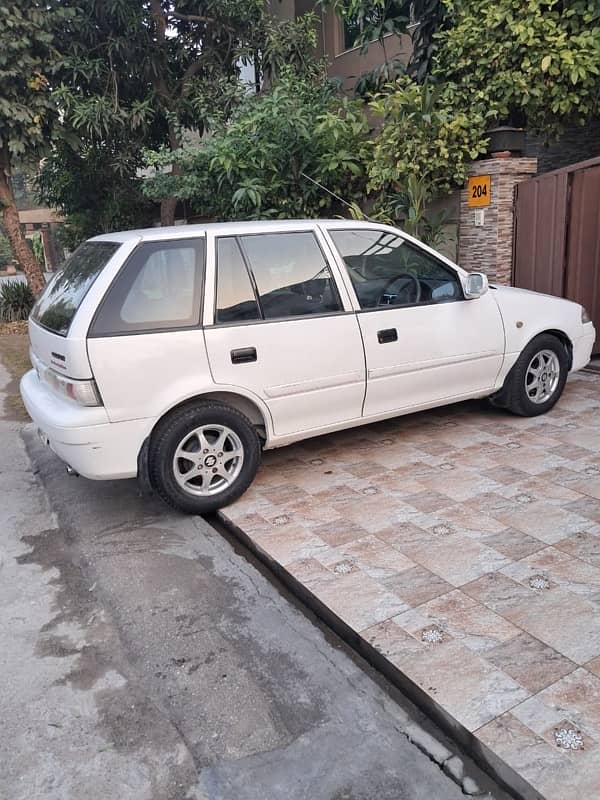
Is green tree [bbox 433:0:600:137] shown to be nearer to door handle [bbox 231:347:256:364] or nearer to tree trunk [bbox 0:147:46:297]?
door handle [bbox 231:347:256:364]

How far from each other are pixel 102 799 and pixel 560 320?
4.71 meters

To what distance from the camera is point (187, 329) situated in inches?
155

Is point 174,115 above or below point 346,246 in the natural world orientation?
above

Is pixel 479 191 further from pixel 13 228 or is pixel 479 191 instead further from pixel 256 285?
pixel 13 228

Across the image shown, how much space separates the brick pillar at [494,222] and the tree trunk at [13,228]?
303 inches

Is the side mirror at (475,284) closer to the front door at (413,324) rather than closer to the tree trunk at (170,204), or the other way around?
the front door at (413,324)

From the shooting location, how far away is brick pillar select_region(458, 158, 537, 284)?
23.6ft

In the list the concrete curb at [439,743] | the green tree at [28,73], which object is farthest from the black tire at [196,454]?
the green tree at [28,73]

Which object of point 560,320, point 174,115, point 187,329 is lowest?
point 560,320

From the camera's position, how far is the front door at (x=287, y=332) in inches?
161

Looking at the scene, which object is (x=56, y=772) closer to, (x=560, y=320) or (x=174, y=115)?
(x=560, y=320)

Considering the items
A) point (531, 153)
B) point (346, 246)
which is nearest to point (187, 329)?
point (346, 246)

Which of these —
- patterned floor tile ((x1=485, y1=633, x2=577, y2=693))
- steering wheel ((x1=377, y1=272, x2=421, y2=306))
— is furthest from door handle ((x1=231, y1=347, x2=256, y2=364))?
patterned floor tile ((x1=485, y1=633, x2=577, y2=693))

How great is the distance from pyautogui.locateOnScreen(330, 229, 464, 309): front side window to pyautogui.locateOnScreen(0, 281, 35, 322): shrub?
10409 mm
